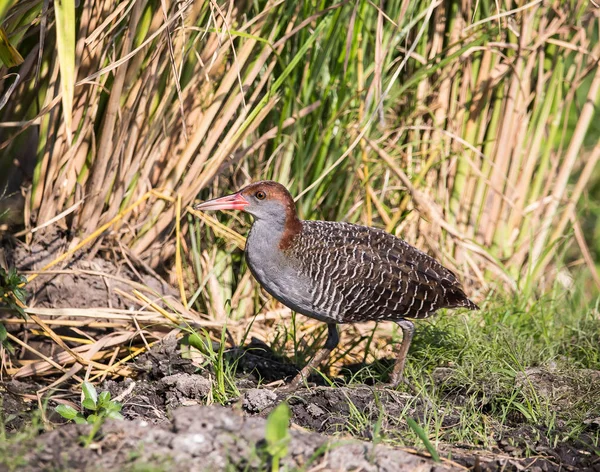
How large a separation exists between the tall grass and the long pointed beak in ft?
1.34

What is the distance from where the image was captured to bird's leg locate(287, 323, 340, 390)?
3.96 meters

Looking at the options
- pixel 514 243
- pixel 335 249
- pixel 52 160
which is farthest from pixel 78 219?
pixel 514 243

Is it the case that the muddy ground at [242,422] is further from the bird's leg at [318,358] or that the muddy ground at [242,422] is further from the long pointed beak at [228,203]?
the long pointed beak at [228,203]

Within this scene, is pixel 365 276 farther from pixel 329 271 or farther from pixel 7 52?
pixel 7 52

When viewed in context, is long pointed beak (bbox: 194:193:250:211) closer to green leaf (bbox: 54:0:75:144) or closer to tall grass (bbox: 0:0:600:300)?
tall grass (bbox: 0:0:600:300)

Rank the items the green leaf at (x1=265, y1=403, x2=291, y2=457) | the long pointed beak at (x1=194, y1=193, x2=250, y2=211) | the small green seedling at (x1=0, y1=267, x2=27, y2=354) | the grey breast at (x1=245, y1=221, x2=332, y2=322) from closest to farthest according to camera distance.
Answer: the green leaf at (x1=265, y1=403, x2=291, y2=457) < the small green seedling at (x1=0, y1=267, x2=27, y2=354) < the grey breast at (x1=245, y1=221, x2=332, y2=322) < the long pointed beak at (x1=194, y1=193, x2=250, y2=211)

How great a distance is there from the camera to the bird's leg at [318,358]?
3963mm

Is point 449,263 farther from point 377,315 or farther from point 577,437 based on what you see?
point 577,437

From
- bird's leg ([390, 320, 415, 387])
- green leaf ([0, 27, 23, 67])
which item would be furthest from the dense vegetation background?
bird's leg ([390, 320, 415, 387])

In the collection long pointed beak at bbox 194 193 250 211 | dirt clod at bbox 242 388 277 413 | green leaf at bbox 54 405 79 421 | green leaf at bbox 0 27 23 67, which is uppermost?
green leaf at bbox 0 27 23 67

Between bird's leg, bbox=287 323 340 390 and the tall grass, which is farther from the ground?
the tall grass

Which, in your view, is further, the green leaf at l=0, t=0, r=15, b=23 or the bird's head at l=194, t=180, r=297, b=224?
the bird's head at l=194, t=180, r=297, b=224

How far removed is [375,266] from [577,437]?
1221mm

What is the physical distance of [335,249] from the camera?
4.03 meters
